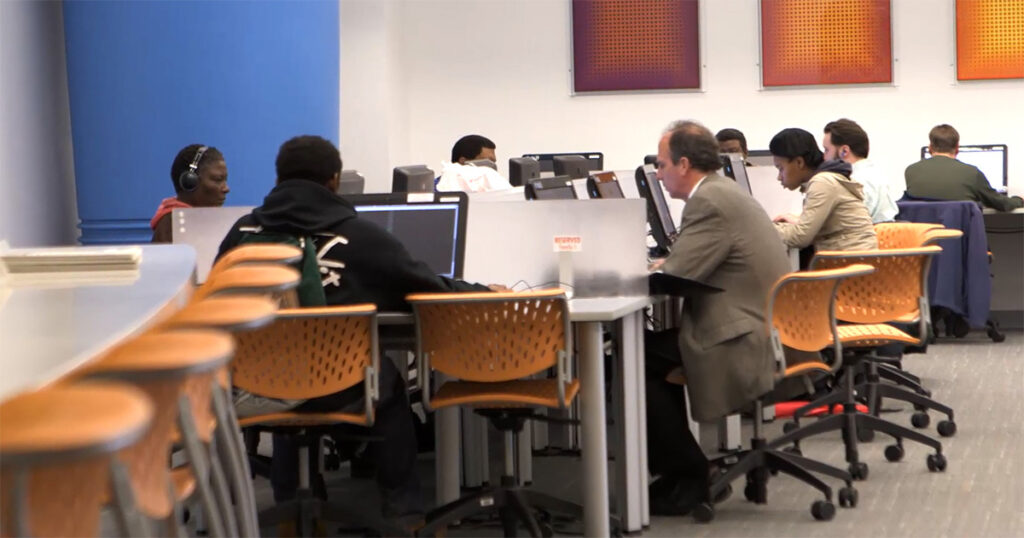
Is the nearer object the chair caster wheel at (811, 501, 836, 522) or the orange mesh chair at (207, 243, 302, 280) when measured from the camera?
the orange mesh chair at (207, 243, 302, 280)

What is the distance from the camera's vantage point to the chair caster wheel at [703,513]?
4332mm

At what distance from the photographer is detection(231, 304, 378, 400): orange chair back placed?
3.65 metres

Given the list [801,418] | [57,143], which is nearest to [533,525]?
[801,418]

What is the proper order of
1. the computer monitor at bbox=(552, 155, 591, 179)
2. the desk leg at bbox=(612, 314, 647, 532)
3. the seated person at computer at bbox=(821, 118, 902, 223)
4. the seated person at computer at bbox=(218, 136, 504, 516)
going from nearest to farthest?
the seated person at computer at bbox=(218, 136, 504, 516) → the desk leg at bbox=(612, 314, 647, 532) → the seated person at computer at bbox=(821, 118, 902, 223) → the computer monitor at bbox=(552, 155, 591, 179)

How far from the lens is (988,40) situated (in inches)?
380

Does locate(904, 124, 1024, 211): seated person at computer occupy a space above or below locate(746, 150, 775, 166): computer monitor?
below

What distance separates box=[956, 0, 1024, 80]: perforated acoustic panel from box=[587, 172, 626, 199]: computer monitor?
488 cm

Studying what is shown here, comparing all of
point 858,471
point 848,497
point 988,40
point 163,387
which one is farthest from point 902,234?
point 163,387

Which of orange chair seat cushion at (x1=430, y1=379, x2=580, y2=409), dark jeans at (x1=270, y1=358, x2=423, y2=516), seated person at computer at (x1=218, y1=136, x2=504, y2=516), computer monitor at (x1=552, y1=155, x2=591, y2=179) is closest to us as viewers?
orange chair seat cushion at (x1=430, y1=379, x2=580, y2=409)

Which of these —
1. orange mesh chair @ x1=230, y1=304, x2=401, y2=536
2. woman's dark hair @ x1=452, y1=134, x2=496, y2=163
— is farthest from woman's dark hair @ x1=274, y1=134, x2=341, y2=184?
woman's dark hair @ x1=452, y1=134, x2=496, y2=163

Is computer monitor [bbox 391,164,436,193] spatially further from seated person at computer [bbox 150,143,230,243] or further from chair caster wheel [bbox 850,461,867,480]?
chair caster wheel [bbox 850,461,867,480]

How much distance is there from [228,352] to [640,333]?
3327mm

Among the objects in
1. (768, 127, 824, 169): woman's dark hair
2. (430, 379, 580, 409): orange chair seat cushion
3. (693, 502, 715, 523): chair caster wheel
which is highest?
(768, 127, 824, 169): woman's dark hair

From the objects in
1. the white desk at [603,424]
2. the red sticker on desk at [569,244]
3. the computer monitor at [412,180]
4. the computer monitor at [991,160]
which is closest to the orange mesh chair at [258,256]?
the white desk at [603,424]
